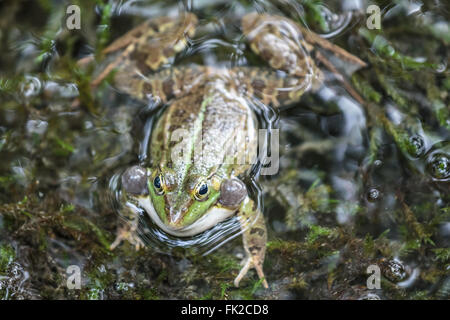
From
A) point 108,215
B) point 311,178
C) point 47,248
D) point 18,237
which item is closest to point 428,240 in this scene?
point 311,178

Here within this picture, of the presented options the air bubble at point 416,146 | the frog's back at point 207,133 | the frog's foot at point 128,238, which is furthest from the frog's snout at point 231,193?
the air bubble at point 416,146

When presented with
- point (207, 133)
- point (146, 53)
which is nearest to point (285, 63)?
point (207, 133)

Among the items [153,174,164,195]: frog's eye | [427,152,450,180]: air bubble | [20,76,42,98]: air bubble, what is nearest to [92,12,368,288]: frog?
[153,174,164,195]: frog's eye

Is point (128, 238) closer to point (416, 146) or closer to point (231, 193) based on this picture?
point (231, 193)

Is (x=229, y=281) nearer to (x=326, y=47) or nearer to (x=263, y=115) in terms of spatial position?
(x=263, y=115)

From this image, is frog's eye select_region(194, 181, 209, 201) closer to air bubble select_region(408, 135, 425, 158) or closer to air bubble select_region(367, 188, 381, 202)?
air bubble select_region(367, 188, 381, 202)

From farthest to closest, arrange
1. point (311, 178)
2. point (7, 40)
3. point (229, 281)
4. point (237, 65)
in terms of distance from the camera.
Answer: point (7, 40) < point (237, 65) < point (311, 178) < point (229, 281)
